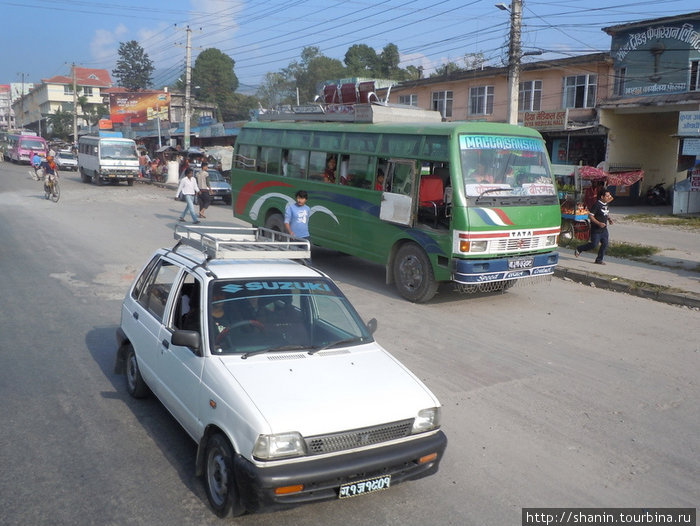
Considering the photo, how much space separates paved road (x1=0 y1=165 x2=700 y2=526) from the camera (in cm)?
417

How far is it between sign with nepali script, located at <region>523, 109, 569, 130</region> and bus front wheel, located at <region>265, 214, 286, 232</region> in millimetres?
19995

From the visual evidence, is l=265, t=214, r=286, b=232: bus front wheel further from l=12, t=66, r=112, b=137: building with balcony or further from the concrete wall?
l=12, t=66, r=112, b=137: building with balcony

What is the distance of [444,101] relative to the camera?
36875mm

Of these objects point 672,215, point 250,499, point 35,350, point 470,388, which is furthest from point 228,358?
point 672,215

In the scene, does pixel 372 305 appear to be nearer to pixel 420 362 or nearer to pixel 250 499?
pixel 420 362

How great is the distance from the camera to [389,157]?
417 inches

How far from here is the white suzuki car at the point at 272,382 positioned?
146 inches

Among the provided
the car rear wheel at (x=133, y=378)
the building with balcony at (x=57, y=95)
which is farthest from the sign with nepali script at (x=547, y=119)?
the building with balcony at (x=57, y=95)

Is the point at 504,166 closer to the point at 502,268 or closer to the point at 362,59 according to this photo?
the point at 502,268

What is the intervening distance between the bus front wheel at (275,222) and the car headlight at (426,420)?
30.0 feet

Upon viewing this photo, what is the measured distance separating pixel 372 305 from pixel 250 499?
6190 millimetres

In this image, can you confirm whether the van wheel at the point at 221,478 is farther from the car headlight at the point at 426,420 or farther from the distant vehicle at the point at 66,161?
the distant vehicle at the point at 66,161

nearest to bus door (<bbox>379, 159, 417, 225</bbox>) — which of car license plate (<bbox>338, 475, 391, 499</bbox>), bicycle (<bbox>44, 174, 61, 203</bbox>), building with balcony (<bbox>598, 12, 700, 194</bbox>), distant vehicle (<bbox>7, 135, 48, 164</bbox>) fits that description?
car license plate (<bbox>338, 475, 391, 499</bbox>)

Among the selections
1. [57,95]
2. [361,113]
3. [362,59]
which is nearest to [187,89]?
[361,113]
